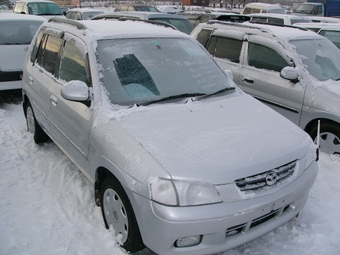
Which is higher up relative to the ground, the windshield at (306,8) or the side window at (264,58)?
the windshield at (306,8)

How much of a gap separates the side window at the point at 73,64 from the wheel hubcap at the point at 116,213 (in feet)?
3.53

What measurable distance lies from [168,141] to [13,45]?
5.38 m

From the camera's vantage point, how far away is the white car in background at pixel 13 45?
626 cm

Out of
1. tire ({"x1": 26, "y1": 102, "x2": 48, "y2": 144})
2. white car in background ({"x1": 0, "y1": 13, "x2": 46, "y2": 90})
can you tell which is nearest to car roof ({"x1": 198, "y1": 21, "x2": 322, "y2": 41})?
tire ({"x1": 26, "y1": 102, "x2": 48, "y2": 144})

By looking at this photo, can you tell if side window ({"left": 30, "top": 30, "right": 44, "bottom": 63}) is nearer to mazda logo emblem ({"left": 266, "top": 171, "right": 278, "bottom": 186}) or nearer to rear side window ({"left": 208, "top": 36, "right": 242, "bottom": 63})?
rear side window ({"left": 208, "top": 36, "right": 242, "bottom": 63})

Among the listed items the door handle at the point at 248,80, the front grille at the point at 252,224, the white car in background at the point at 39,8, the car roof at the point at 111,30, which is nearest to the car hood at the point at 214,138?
the front grille at the point at 252,224

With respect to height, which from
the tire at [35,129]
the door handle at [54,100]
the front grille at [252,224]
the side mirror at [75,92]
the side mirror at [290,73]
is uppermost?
the side mirror at [75,92]

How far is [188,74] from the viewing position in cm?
344

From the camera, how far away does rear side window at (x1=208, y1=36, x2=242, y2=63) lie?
5602mm

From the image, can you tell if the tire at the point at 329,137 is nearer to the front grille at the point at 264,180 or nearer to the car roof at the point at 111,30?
A: the front grille at the point at 264,180

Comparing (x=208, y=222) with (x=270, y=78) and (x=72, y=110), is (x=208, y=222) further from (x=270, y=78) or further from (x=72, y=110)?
(x=270, y=78)

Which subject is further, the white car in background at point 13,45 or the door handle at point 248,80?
the white car in background at point 13,45

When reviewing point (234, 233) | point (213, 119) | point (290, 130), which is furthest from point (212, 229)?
point (290, 130)

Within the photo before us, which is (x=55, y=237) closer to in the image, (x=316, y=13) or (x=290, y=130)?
(x=290, y=130)
